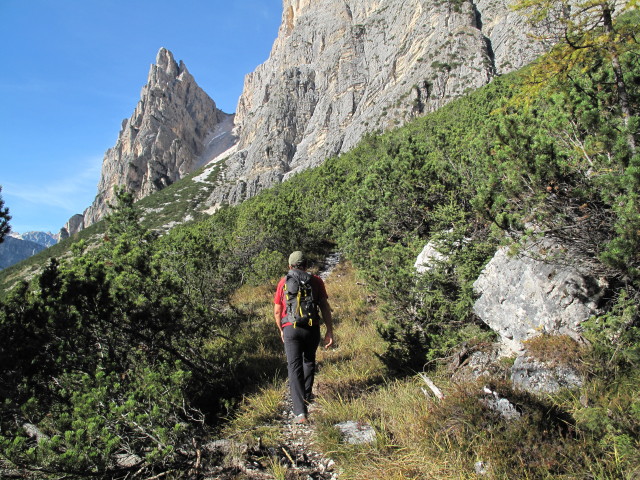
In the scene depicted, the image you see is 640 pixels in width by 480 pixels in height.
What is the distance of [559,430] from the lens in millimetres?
2561

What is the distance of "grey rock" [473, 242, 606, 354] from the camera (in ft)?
11.5

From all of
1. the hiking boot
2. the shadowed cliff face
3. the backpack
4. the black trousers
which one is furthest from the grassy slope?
the shadowed cliff face

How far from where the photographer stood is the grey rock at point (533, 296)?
3518 millimetres

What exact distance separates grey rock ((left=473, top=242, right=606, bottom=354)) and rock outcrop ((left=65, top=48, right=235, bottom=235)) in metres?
112

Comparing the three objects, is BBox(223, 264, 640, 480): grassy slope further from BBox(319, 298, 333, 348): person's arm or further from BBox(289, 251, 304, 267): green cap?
BBox(289, 251, 304, 267): green cap

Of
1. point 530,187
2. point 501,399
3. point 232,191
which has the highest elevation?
point 232,191

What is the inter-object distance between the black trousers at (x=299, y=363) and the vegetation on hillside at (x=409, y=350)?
33 cm

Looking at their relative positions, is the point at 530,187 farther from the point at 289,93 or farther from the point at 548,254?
the point at 289,93

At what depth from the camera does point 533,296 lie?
150 inches

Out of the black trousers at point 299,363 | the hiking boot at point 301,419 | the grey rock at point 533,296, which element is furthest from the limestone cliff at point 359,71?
the hiking boot at point 301,419

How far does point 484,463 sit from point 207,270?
701cm

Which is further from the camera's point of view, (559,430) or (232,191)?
(232,191)

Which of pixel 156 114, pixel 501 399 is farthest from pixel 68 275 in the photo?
pixel 156 114

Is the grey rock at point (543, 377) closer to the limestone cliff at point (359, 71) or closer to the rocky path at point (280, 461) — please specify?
the rocky path at point (280, 461)
